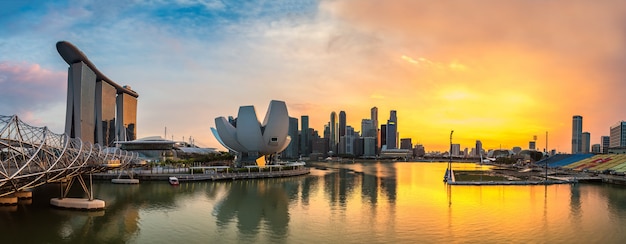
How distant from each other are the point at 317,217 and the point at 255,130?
26208 millimetres

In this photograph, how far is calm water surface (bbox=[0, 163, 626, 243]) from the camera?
651 inches

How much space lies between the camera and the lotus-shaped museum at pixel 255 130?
4547cm

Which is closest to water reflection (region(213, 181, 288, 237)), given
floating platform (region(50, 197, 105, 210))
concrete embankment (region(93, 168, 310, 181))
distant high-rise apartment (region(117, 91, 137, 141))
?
concrete embankment (region(93, 168, 310, 181))

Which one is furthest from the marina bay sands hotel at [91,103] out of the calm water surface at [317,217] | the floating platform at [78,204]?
the floating platform at [78,204]

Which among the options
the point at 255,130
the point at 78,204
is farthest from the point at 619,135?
the point at 78,204

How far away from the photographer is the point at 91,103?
241 ft

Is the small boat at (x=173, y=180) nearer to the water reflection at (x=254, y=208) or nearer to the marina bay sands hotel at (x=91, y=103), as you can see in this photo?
the water reflection at (x=254, y=208)

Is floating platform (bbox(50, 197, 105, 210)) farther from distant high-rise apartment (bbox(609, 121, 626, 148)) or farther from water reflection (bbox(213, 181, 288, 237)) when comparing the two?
distant high-rise apartment (bbox(609, 121, 626, 148))

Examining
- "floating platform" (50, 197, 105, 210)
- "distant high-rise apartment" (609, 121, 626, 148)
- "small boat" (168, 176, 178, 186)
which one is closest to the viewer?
"floating platform" (50, 197, 105, 210)

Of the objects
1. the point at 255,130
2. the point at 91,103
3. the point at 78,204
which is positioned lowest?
the point at 78,204

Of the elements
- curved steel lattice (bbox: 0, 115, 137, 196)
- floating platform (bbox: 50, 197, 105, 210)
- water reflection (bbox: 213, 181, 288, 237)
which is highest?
curved steel lattice (bbox: 0, 115, 137, 196)

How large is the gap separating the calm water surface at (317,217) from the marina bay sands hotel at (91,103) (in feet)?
144

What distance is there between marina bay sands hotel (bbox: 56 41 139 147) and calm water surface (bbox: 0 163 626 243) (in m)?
43.9

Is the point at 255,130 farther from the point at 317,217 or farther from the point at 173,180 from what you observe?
the point at 317,217
